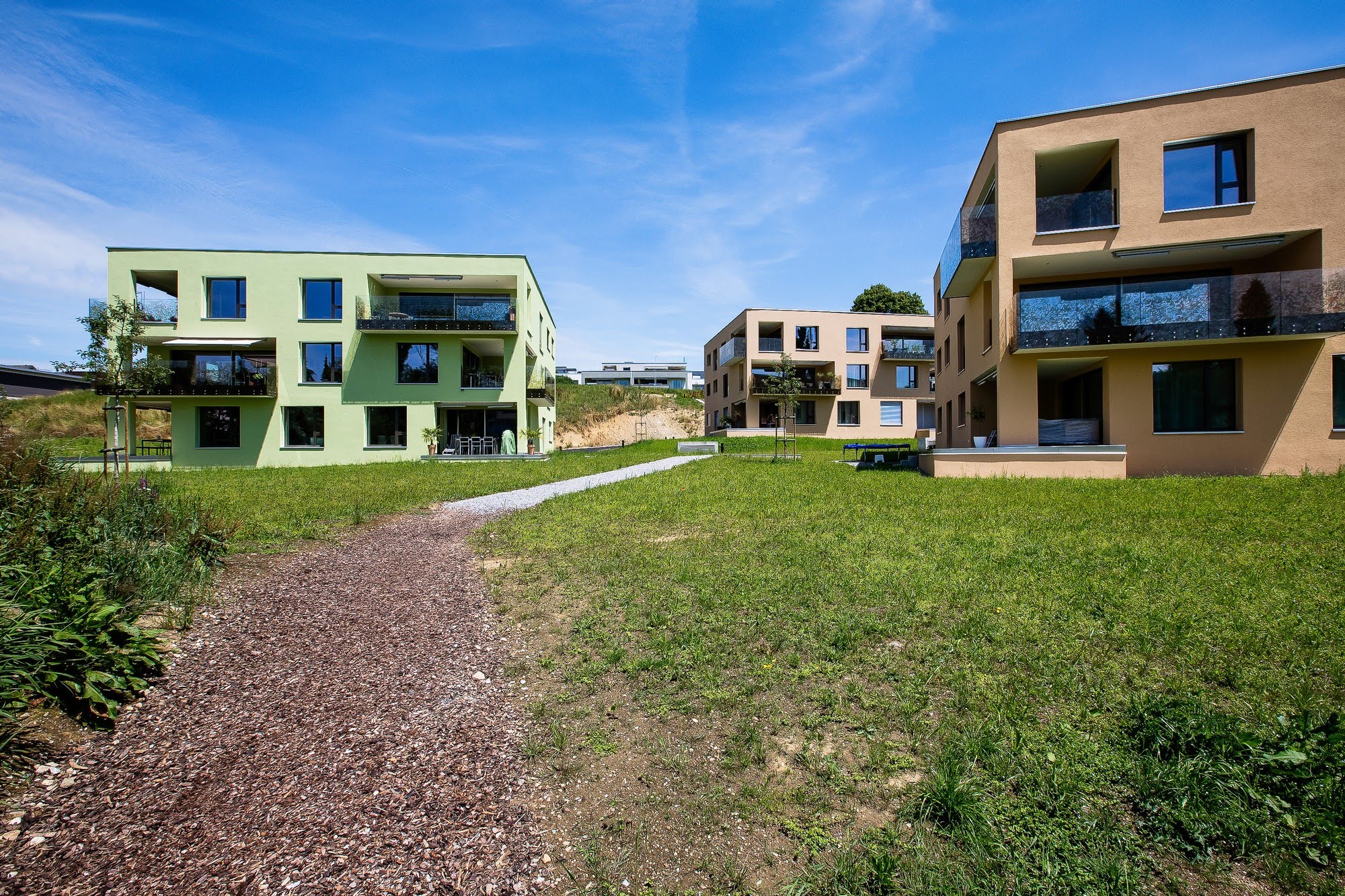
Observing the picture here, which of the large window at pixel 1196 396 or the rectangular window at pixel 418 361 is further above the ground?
the rectangular window at pixel 418 361

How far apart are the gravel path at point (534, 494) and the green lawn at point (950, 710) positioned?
16.4 feet

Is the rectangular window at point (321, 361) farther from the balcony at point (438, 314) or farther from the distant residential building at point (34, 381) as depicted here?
the distant residential building at point (34, 381)

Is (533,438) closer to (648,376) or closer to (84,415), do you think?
(84,415)

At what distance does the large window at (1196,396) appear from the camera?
Result: 1523 centimetres

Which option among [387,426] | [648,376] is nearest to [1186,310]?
[387,426]

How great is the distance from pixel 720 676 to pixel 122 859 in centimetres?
318

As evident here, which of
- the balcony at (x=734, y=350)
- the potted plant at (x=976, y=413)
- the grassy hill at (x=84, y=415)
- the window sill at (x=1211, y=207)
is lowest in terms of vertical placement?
the potted plant at (x=976, y=413)

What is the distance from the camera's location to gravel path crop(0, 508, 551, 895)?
8.32 ft

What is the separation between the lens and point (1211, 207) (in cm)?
1452

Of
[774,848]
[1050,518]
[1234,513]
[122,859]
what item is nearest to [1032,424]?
[1234,513]

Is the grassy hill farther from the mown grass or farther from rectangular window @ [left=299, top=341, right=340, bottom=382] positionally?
the mown grass

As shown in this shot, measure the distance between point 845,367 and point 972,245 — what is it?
2433 centimetres

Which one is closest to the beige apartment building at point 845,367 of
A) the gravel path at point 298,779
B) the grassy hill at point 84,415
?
the grassy hill at point 84,415

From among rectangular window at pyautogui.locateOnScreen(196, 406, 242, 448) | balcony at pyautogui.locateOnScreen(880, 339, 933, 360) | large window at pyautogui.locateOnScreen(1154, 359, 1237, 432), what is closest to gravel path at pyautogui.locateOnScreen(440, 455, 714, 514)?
large window at pyautogui.locateOnScreen(1154, 359, 1237, 432)
